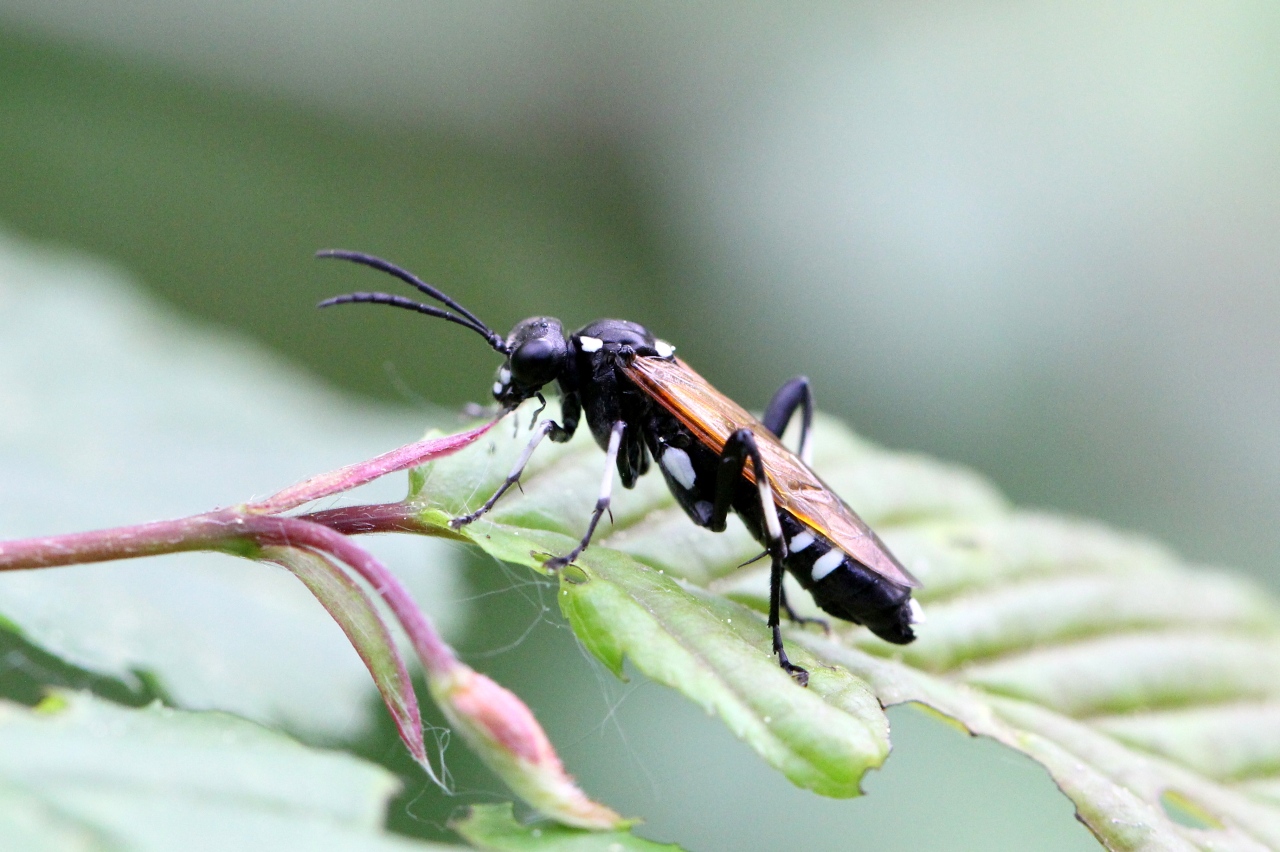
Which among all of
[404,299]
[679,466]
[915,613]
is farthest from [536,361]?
[915,613]

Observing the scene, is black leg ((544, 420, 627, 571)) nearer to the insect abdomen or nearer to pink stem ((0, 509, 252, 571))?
the insect abdomen

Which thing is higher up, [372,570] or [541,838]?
[372,570]

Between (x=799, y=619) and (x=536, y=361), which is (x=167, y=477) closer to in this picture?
(x=536, y=361)

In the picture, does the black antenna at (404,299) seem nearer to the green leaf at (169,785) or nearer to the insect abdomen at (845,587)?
the insect abdomen at (845,587)

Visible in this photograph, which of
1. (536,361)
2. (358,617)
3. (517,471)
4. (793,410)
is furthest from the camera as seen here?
(793,410)

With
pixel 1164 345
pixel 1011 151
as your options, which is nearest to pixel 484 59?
pixel 1011 151

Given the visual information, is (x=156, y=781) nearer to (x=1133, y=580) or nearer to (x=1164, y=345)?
(x=1133, y=580)

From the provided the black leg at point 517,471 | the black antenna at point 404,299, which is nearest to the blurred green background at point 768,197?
the black antenna at point 404,299
